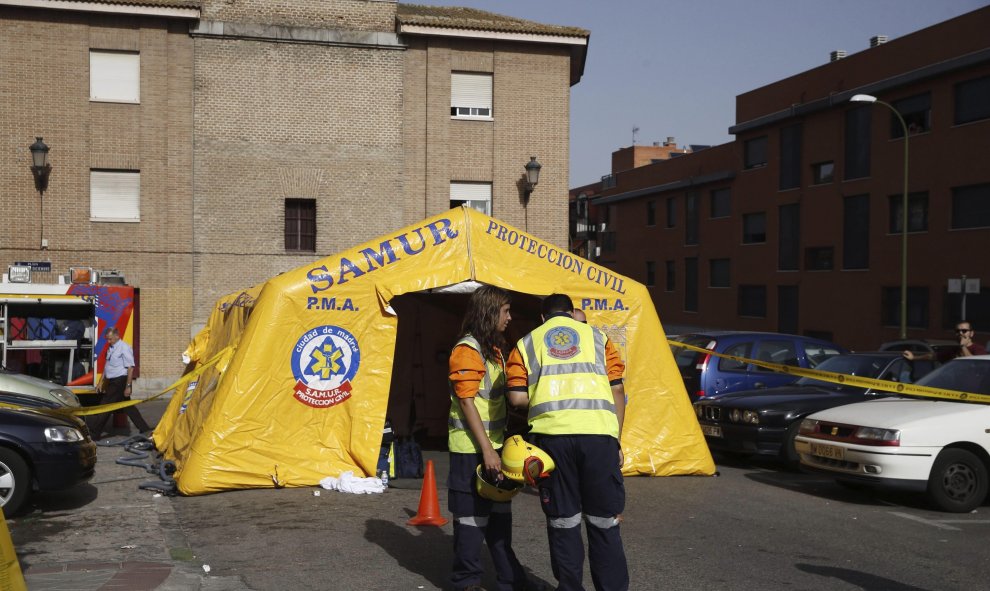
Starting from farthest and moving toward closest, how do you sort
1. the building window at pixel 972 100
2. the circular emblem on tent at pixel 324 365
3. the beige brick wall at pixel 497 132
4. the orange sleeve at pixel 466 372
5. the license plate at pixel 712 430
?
the building window at pixel 972 100 < the beige brick wall at pixel 497 132 < the license plate at pixel 712 430 < the circular emblem on tent at pixel 324 365 < the orange sleeve at pixel 466 372

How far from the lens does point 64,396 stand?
13508 mm

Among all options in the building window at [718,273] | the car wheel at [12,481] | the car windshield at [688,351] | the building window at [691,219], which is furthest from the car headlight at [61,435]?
the building window at [691,219]

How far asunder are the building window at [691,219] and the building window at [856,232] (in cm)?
1288

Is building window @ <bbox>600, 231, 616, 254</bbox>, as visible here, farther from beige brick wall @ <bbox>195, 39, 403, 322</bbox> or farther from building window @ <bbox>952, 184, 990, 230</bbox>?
beige brick wall @ <bbox>195, 39, 403, 322</bbox>

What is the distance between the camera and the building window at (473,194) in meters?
24.2

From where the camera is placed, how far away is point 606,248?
204ft

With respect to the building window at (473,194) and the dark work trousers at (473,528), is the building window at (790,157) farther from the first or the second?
the dark work trousers at (473,528)

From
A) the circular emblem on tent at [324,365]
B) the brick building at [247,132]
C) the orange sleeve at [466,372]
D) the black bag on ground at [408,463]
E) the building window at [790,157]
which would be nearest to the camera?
the orange sleeve at [466,372]

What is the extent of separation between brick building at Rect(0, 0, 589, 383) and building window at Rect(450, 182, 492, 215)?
40mm

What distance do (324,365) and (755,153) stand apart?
→ 36.6 m

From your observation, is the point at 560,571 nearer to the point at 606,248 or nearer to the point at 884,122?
the point at 884,122

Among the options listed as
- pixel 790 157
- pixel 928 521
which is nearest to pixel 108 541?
pixel 928 521

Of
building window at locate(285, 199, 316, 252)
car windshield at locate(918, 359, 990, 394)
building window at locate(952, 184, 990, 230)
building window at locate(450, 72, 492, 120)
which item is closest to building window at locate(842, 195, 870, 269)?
building window at locate(952, 184, 990, 230)

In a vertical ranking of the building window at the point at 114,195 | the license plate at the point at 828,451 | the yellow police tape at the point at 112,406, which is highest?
the building window at the point at 114,195
